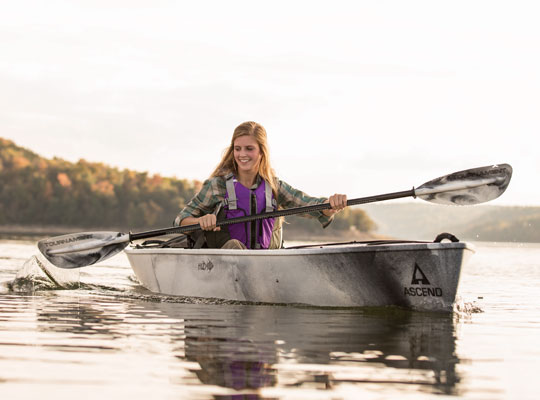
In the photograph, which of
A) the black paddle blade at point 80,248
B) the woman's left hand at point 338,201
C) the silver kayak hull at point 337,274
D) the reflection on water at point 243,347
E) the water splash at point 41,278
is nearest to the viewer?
the reflection on water at point 243,347

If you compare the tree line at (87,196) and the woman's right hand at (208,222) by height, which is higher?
the tree line at (87,196)

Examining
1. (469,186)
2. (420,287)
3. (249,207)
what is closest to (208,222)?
(249,207)

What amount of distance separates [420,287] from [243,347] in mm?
2476

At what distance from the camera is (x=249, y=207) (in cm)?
797

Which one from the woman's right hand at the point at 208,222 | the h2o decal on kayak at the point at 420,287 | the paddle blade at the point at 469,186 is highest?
the paddle blade at the point at 469,186

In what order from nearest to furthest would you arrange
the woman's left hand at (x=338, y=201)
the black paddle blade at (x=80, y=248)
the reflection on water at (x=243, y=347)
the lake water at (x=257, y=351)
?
the lake water at (x=257, y=351) < the reflection on water at (x=243, y=347) < the woman's left hand at (x=338, y=201) < the black paddle blade at (x=80, y=248)

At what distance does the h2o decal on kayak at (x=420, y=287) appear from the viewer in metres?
6.75

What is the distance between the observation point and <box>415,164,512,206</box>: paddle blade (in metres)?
7.75

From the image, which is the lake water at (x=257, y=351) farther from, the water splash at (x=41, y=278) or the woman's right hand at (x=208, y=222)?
the water splash at (x=41, y=278)

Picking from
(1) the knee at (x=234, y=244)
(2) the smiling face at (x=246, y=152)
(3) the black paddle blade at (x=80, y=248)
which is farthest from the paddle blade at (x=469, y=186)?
(3) the black paddle blade at (x=80, y=248)

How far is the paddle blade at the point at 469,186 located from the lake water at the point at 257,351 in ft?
3.40

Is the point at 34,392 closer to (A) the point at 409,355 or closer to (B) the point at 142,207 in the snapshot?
(A) the point at 409,355

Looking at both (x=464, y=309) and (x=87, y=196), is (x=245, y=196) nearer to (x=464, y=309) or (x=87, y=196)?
(x=464, y=309)

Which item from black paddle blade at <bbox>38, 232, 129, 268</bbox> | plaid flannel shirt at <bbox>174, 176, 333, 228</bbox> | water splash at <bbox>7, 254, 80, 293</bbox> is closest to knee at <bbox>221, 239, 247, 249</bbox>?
plaid flannel shirt at <bbox>174, 176, 333, 228</bbox>
